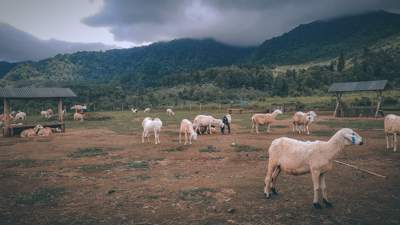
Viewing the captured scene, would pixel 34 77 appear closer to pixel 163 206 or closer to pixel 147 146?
pixel 147 146

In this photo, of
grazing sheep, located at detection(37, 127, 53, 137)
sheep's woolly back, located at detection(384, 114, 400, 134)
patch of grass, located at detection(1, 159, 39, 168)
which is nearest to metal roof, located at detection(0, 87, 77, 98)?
grazing sheep, located at detection(37, 127, 53, 137)

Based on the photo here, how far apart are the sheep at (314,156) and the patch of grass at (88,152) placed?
11.3 m

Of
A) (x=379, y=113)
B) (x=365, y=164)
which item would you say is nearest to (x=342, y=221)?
(x=365, y=164)

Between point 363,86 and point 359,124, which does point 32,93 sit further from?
point 363,86

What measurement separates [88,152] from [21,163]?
11.7ft

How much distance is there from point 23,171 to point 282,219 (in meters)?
11.3

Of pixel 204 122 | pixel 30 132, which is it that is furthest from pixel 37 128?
pixel 204 122

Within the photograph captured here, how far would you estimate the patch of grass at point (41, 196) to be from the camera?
28.8 feet

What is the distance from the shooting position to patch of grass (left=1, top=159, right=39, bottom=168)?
45.7ft

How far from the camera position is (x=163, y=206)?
26.8ft

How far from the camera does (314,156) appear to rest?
7.84 m

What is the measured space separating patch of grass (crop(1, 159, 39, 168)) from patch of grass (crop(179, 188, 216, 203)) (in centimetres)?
883

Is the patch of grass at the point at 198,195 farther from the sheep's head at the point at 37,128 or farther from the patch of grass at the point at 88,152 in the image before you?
the sheep's head at the point at 37,128

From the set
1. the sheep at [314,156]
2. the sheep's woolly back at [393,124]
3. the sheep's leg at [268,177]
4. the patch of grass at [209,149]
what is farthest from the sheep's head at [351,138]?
the patch of grass at [209,149]
